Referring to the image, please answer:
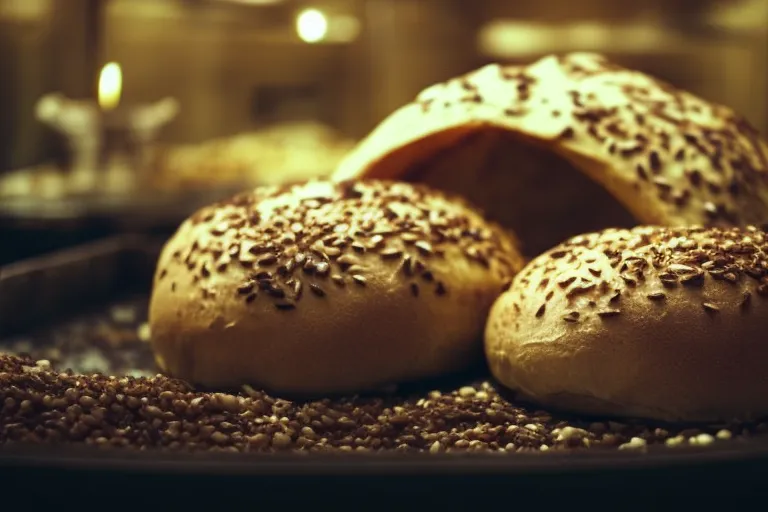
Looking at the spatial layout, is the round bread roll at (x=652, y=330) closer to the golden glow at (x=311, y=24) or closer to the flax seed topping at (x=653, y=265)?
the flax seed topping at (x=653, y=265)

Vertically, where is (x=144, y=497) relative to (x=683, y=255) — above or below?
below

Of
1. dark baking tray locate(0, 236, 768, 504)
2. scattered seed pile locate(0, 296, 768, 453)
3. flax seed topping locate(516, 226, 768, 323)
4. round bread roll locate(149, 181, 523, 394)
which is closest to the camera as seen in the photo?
dark baking tray locate(0, 236, 768, 504)

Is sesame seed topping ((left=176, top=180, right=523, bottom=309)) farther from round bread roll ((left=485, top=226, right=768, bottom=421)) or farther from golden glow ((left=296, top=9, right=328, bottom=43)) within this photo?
golden glow ((left=296, top=9, right=328, bottom=43))

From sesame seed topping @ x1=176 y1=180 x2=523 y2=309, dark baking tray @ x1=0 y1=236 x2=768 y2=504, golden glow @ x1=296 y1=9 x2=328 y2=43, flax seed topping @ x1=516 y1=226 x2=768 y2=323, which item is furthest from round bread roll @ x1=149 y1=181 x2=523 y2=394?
golden glow @ x1=296 y1=9 x2=328 y2=43

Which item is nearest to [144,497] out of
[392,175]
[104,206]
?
[392,175]

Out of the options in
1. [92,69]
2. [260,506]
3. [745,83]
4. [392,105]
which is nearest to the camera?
[260,506]

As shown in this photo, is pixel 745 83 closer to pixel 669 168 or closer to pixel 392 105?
pixel 392 105
